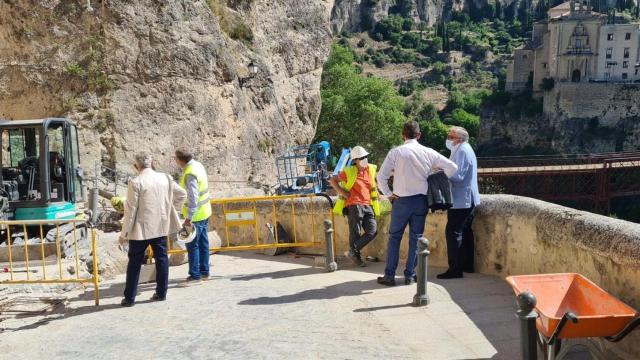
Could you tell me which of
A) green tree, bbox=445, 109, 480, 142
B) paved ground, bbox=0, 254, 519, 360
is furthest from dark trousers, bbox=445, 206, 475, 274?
green tree, bbox=445, 109, 480, 142

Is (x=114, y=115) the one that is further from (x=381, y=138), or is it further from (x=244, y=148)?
(x=381, y=138)

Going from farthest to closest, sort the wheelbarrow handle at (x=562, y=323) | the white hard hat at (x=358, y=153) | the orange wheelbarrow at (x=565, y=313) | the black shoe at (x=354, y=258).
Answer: the black shoe at (x=354, y=258), the white hard hat at (x=358, y=153), the orange wheelbarrow at (x=565, y=313), the wheelbarrow handle at (x=562, y=323)

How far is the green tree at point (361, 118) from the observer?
42.2m

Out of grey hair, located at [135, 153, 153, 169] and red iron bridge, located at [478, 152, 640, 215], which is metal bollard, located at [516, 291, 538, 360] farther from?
red iron bridge, located at [478, 152, 640, 215]

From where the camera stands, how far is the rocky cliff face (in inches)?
676

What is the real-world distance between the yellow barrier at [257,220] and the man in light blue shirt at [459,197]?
6.97 ft

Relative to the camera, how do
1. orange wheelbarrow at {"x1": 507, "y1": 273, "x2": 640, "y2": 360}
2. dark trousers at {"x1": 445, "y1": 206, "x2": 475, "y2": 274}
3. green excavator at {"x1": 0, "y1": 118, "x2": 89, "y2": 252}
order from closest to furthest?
orange wheelbarrow at {"x1": 507, "y1": 273, "x2": 640, "y2": 360} → dark trousers at {"x1": 445, "y1": 206, "x2": 475, "y2": 274} → green excavator at {"x1": 0, "y1": 118, "x2": 89, "y2": 252}

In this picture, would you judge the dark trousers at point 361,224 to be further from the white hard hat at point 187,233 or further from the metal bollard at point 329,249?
the white hard hat at point 187,233

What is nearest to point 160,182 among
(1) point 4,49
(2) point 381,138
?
(1) point 4,49

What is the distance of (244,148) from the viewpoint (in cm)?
2166

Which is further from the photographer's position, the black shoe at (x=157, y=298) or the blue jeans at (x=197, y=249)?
the blue jeans at (x=197, y=249)

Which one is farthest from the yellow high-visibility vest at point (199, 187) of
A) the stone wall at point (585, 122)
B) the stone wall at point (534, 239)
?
the stone wall at point (585, 122)

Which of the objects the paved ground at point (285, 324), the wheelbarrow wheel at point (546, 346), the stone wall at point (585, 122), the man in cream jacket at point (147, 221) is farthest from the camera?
the stone wall at point (585, 122)

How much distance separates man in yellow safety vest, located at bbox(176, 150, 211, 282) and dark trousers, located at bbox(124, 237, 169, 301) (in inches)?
21.4
